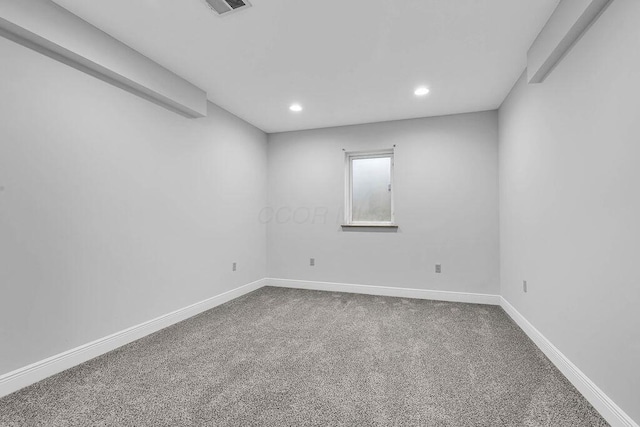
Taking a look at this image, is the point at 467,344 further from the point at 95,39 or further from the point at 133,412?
the point at 95,39

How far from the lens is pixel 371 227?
4051mm

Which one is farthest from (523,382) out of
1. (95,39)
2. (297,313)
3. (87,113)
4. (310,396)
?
(95,39)

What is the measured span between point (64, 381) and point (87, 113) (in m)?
1.84

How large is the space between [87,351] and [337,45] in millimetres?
2969

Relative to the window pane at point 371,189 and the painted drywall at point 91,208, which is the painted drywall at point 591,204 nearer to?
the window pane at point 371,189

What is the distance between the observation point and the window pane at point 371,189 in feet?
13.6

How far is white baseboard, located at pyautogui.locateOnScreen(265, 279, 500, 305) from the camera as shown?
3.57m

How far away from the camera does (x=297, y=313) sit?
3211mm

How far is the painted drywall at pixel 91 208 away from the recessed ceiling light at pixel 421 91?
232cm

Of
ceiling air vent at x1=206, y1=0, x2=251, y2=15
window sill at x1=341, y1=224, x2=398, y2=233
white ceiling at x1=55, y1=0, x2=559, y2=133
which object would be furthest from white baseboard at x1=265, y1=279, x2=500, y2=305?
ceiling air vent at x1=206, y1=0, x2=251, y2=15

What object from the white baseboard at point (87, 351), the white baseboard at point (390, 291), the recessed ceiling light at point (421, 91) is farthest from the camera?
the white baseboard at point (390, 291)

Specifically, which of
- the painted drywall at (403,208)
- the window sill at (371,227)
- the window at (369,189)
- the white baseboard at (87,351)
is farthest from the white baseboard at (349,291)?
the window at (369,189)

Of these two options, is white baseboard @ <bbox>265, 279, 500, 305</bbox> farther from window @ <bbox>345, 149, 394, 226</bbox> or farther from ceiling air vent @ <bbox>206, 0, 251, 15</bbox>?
ceiling air vent @ <bbox>206, 0, 251, 15</bbox>

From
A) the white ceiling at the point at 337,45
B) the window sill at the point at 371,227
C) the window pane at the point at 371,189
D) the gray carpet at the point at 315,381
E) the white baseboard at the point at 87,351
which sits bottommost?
the gray carpet at the point at 315,381
